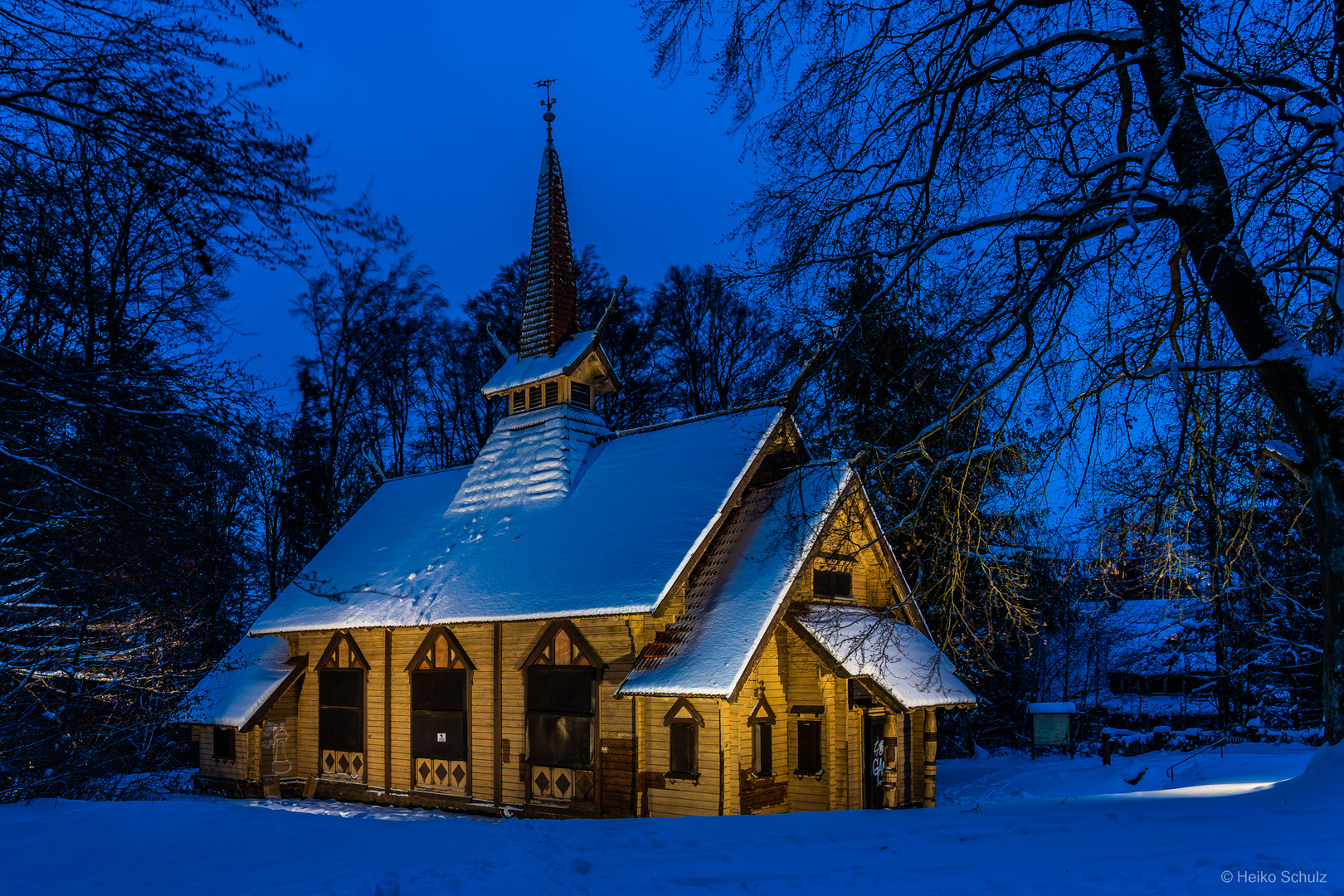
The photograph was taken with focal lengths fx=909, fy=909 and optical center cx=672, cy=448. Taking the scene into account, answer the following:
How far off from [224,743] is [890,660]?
1550cm

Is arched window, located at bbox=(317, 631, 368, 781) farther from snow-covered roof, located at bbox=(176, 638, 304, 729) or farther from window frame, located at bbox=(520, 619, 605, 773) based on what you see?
window frame, located at bbox=(520, 619, 605, 773)

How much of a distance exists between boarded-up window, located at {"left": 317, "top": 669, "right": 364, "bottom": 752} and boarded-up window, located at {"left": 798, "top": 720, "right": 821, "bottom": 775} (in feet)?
31.1

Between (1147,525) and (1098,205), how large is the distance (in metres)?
3.88

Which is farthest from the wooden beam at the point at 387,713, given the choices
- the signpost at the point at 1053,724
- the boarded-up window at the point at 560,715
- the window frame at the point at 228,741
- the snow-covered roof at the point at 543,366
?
the signpost at the point at 1053,724

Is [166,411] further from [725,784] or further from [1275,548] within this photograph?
[1275,548]

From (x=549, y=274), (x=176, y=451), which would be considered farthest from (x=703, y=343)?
(x=176, y=451)

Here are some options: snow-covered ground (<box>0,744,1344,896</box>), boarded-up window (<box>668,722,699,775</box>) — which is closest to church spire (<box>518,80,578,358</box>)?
boarded-up window (<box>668,722,699,775</box>)

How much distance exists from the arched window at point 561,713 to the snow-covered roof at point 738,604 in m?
1.50

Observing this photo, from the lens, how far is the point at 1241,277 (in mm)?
8750

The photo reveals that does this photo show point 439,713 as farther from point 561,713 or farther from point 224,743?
point 224,743

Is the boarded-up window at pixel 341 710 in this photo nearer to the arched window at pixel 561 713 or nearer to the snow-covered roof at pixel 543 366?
the arched window at pixel 561 713

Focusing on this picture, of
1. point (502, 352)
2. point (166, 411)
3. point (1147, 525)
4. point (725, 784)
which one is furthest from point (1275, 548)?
point (166, 411)

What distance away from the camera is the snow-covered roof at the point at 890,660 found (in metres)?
14.2

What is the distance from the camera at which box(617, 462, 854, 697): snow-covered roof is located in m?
12.9
